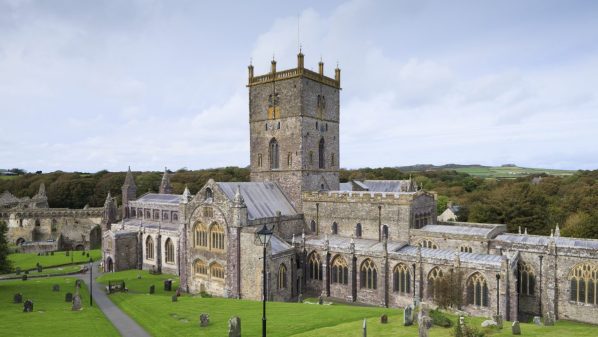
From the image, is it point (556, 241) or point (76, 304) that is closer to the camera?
point (556, 241)

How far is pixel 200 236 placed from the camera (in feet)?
120

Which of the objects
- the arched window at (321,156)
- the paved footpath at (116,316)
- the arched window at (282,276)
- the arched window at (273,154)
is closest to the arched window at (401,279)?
the arched window at (282,276)

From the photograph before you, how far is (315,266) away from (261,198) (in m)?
8.17

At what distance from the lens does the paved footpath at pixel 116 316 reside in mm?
25906

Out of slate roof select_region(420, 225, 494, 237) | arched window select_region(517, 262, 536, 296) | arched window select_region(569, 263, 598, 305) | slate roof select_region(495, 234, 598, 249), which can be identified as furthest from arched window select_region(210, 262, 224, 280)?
arched window select_region(569, 263, 598, 305)

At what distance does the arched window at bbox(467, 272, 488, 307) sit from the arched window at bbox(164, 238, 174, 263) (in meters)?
33.4

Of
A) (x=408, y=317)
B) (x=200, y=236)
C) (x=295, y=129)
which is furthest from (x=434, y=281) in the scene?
(x=200, y=236)

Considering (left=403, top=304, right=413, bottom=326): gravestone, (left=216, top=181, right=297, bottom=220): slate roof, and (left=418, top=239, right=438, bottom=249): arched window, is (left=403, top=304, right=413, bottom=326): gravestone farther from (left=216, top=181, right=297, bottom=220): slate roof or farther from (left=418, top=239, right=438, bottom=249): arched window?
(left=216, top=181, right=297, bottom=220): slate roof

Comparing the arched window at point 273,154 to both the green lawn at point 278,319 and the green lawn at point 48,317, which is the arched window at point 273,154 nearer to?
the green lawn at point 278,319

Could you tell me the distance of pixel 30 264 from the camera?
54844mm

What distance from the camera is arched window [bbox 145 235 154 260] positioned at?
50062mm

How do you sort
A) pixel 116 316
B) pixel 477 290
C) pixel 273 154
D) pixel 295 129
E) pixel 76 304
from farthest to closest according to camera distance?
pixel 273 154 → pixel 295 129 → pixel 76 304 → pixel 116 316 → pixel 477 290

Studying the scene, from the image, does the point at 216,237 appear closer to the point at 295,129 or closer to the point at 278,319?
the point at 278,319

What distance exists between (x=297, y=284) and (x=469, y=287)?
47.8 ft
